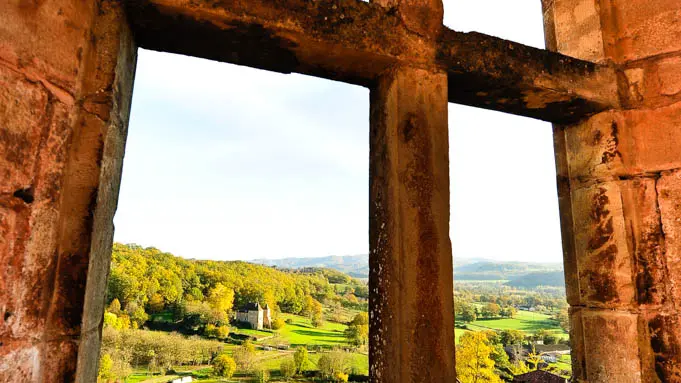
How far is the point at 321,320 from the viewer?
36.4m

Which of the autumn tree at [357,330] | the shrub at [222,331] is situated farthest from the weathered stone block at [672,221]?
the shrub at [222,331]

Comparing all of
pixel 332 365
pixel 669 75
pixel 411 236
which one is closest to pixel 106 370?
pixel 332 365

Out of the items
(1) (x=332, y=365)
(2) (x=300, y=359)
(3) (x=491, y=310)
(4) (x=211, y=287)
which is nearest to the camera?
(4) (x=211, y=287)

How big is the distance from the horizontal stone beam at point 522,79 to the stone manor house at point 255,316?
108 ft

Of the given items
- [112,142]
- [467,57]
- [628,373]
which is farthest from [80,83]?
[628,373]

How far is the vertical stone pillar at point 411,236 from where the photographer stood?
1.21 metres

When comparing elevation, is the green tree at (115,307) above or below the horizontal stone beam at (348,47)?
below

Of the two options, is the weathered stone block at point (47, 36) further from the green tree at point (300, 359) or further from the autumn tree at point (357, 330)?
the green tree at point (300, 359)

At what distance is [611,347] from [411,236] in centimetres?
116

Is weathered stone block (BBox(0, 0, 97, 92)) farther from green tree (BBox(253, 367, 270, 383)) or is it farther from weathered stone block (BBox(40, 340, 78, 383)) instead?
green tree (BBox(253, 367, 270, 383))

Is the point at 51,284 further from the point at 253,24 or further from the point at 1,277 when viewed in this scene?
the point at 253,24

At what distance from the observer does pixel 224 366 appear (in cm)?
3288

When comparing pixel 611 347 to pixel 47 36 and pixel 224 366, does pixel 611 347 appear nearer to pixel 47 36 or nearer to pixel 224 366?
pixel 47 36

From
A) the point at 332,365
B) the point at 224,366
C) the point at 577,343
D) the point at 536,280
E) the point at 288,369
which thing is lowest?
the point at 288,369
